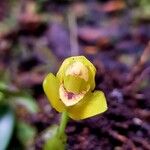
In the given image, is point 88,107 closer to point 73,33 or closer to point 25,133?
point 25,133

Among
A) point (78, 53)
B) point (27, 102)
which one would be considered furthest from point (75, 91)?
point (78, 53)

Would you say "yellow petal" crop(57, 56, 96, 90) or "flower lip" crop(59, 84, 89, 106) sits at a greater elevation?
"yellow petal" crop(57, 56, 96, 90)

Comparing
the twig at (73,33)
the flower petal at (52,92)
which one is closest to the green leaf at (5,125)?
the flower petal at (52,92)

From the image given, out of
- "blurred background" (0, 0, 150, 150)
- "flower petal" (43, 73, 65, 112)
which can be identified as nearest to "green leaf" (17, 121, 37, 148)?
"blurred background" (0, 0, 150, 150)

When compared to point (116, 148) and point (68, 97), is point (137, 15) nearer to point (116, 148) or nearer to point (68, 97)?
Result: point (116, 148)

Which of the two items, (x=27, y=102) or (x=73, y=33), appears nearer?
(x=27, y=102)

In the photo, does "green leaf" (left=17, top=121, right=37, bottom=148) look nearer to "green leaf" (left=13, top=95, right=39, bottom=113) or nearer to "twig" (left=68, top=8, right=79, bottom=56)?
"green leaf" (left=13, top=95, right=39, bottom=113)
